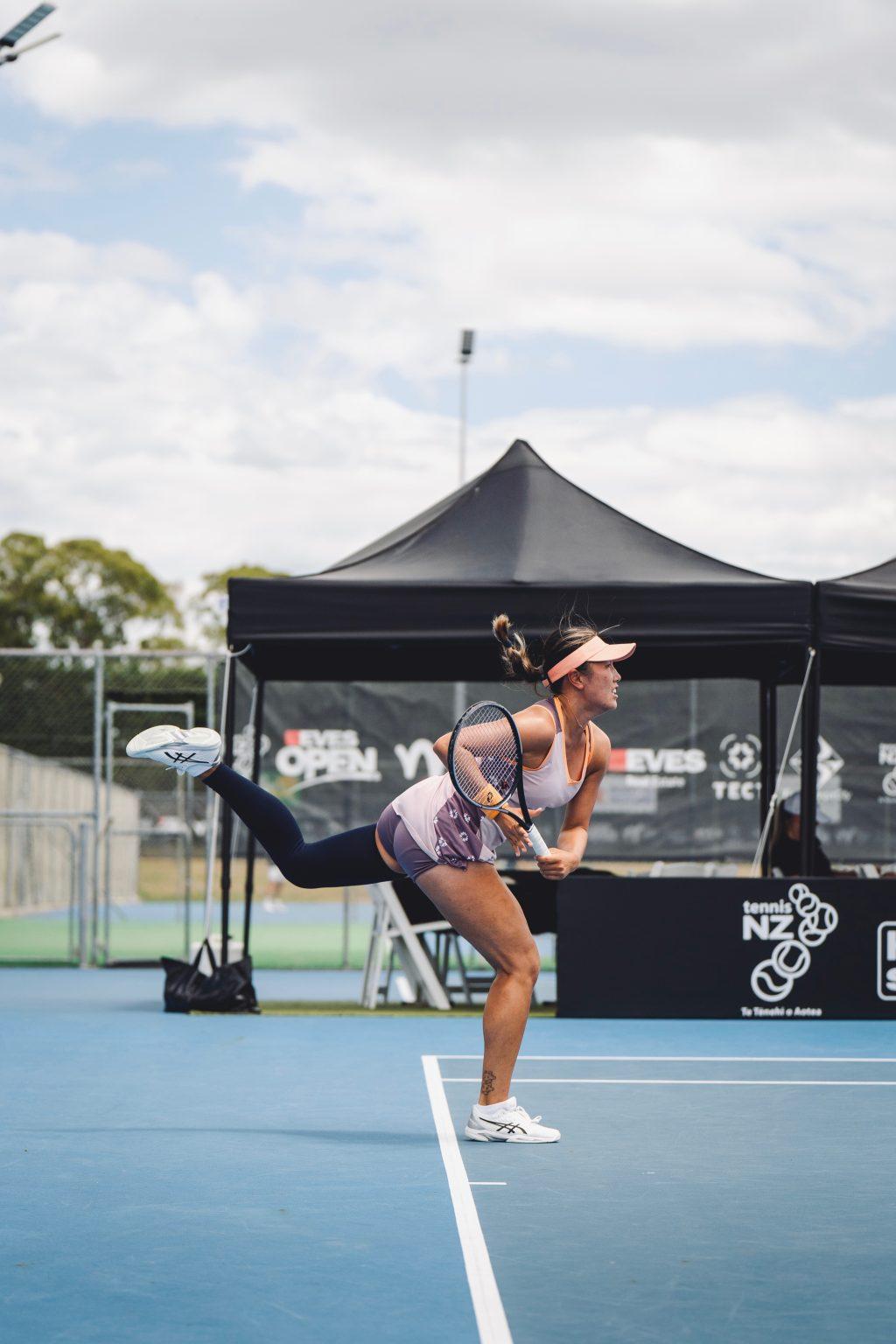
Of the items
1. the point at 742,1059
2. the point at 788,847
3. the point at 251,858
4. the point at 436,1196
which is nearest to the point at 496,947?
the point at 436,1196

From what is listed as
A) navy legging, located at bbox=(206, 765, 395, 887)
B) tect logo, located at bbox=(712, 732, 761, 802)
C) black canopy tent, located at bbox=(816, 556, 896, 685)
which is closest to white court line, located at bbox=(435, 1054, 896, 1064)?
navy legging, located at bbox=(206, 765, 395, 887)

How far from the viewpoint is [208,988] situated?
1059cm

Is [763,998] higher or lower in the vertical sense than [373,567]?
lower

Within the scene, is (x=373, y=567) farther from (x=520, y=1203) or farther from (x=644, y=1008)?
(x=520, y=1203)

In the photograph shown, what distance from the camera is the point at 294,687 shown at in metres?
16.4

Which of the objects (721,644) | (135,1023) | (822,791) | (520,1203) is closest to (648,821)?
(822,791)

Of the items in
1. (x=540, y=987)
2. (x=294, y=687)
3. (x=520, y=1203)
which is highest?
(x=294, y=687)

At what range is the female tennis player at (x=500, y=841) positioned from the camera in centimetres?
589

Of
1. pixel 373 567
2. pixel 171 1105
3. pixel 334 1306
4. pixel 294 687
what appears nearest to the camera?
pixel 334 1306

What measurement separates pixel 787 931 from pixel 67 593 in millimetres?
50867

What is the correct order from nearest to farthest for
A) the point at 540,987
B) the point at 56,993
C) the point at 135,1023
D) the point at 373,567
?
1. the point at 135,1023
2. the point at 373,567
3. the point at 56,993
4. the point at 540,987

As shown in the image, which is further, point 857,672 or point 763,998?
point 857,672

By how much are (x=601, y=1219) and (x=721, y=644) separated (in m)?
6.22

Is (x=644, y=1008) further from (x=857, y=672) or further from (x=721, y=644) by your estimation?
(x=857, y=672)
